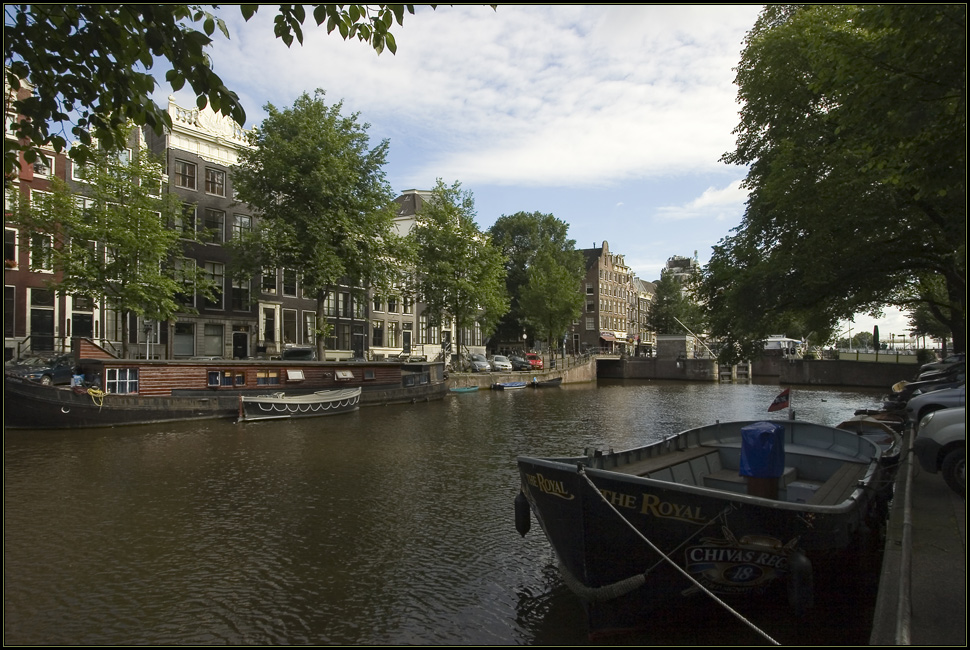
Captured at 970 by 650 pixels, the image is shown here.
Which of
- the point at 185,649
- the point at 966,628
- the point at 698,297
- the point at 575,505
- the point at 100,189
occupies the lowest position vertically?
the point at 185,649

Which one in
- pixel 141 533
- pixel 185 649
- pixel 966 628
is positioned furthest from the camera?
pixel 141 533

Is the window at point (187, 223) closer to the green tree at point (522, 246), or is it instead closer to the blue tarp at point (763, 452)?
the blue tarp at point (763, 452)

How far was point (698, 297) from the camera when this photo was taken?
2706cm

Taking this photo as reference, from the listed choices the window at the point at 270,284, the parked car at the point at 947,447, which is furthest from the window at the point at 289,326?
→ the parked car at the point at 947,447

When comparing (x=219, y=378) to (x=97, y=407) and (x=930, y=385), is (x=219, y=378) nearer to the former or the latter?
(x=97, y=407)

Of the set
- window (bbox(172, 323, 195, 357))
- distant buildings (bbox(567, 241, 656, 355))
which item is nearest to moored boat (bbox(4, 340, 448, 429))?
window (bbox(172, 323, 195, 357))

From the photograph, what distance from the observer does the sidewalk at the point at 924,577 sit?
A: 5.68 m

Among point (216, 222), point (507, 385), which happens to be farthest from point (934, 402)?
point (216, 222)

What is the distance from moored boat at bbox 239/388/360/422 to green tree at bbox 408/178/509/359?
65.3 feet

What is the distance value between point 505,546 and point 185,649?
5.29 metres

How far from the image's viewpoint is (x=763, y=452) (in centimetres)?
855

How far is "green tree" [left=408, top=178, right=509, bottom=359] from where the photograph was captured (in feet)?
171

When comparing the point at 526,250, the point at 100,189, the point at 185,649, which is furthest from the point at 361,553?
the point at 526,250

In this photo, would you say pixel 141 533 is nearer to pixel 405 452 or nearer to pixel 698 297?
pixel 405 452
